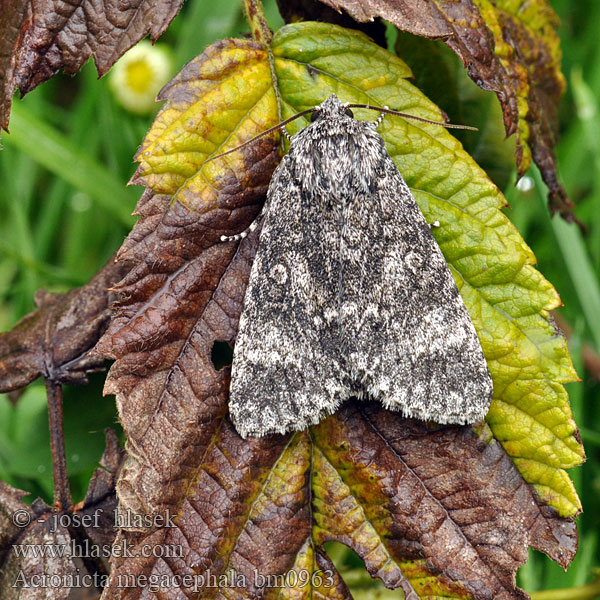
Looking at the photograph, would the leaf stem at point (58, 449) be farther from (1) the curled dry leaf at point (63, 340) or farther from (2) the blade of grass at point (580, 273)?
(2) the blade of grass at point (580, 273)

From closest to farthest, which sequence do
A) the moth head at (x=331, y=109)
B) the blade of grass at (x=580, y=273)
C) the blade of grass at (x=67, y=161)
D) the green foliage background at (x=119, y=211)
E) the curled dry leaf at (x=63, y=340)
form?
the moth head at (x=331, y=109) → the curled dry leaf at (x=63, y=340) → the green foliage background at (x=119, y=211) → the blade of grass at (x=580, y=273) → the blade of grass at (x=67, y=161)

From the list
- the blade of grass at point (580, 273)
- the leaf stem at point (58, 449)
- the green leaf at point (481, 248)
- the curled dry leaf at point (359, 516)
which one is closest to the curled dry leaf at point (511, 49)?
the green leaf at point (481, 248)

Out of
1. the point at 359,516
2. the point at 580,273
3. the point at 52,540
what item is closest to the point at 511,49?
the point at 580,273

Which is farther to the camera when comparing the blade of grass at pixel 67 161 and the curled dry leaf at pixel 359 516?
the blade of grass at pixel 67 161

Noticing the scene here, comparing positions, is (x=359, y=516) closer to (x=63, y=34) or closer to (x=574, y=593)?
(x=574, y=593)

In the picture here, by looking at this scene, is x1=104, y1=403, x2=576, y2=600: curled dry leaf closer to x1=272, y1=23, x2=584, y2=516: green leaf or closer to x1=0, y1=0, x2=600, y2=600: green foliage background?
x1=272, y1=23, x2=584, y2=516: green leaf

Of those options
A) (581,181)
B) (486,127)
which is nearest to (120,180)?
(486,127)

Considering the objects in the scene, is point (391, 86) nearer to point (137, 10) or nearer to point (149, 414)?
point (137, 10)
